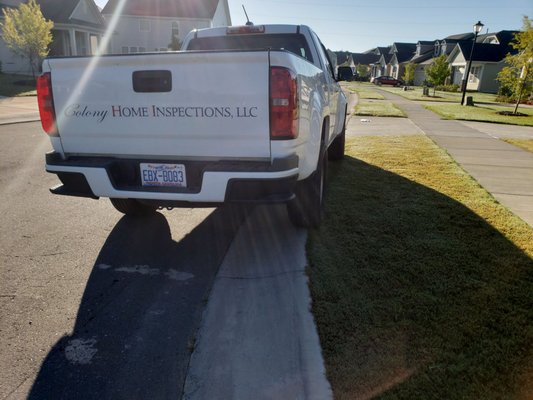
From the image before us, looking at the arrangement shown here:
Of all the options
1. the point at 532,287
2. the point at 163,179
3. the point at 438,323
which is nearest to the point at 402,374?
the point at 438,323

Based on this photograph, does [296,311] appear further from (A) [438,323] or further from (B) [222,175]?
(B) [222,175]

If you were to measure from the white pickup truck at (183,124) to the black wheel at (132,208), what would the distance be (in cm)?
98

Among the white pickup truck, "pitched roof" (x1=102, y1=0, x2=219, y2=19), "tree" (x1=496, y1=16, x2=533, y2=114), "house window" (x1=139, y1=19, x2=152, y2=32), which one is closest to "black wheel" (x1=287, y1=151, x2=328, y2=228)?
the white pickup truck

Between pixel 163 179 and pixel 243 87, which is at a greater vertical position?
pixel 243 87

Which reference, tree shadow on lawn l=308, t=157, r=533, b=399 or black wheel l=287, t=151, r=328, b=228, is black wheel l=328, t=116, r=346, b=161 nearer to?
tree shadow on lawn l=308, t=157, r=533, b=399

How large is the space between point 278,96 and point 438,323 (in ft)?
6.22

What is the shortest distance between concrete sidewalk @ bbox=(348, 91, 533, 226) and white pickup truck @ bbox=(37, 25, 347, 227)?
335cm

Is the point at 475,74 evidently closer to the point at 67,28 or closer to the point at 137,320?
the point at 67,28

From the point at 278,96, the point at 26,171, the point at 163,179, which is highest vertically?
the point at 278,96

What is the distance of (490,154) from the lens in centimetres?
893

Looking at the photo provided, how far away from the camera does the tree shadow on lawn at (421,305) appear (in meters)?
2.24

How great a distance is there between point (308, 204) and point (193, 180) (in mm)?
1320

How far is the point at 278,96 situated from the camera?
3033mm

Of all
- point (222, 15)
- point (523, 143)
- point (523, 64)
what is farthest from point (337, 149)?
point (222, 15)
